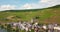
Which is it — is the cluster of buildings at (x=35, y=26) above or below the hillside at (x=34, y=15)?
below

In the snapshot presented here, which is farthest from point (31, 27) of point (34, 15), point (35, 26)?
point (34, 15)

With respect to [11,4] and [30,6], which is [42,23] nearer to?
[30,6]

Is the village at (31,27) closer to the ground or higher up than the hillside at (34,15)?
closer to the ground

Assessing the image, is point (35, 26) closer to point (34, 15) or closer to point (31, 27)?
point (31, 27)

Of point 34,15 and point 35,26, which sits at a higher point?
point 34,15
